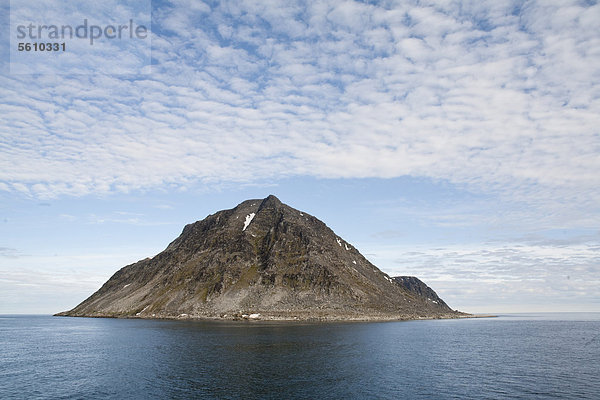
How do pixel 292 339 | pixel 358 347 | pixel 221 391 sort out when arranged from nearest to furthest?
pixel 221 391
pixel 358 347
pixel 292 339

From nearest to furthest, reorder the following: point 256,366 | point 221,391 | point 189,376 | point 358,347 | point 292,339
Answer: point 221,391, point 189,376, point 256,366, point 358,347, point 292,339

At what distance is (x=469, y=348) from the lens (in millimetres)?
113812

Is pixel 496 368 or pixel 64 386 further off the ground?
pixel 64 386

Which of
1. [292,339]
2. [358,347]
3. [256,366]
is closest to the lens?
[256,366]

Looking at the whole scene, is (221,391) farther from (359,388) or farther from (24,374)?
(24,374)

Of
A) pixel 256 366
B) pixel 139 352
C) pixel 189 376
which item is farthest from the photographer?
pixel 139 352

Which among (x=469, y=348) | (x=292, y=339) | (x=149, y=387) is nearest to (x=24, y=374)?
(x=149, y=387)

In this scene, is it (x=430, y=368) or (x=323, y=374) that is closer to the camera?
(x=323, y=374)

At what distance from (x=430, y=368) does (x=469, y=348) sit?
40.0m

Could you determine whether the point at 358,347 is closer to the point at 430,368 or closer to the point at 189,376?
the point at 430,368

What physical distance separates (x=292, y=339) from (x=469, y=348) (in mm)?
51541

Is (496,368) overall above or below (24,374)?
below

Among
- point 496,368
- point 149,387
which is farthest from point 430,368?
point 149,387

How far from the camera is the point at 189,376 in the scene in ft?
236
